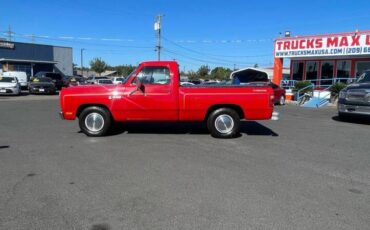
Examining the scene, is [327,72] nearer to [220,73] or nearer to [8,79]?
[8,79]

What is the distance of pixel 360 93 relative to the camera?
1220 cm

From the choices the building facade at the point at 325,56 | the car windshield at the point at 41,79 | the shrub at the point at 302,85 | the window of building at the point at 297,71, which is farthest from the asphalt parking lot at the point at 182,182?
the car windshield at the point at 41,79

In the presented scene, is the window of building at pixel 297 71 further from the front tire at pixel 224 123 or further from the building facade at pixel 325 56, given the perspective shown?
the front tire at pixel 224 123

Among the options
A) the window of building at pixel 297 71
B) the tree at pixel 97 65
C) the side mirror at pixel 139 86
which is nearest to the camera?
the side mirror at pixel 139 86

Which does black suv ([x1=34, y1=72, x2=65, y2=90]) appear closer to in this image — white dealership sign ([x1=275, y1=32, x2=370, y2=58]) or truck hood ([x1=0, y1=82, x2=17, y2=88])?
truck hood ([x1=0, y1=82, x2=17, y2=88])

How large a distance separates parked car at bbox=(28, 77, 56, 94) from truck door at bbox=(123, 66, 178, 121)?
73.1 ft

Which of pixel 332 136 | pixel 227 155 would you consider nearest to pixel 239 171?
pixel 227 155

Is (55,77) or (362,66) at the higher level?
(362,66)

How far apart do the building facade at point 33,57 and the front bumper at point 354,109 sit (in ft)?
139

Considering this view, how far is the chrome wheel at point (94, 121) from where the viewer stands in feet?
29.0

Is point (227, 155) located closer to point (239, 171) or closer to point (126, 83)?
point (239, 171)

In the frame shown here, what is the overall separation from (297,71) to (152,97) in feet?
72.2

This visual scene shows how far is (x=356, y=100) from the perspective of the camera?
40.5 ft

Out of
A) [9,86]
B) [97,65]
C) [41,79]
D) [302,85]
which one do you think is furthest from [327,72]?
[97,65]
